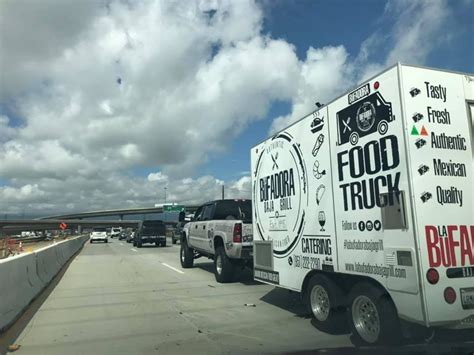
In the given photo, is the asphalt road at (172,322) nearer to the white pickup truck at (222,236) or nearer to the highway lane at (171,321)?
the highway lane at (171,321)

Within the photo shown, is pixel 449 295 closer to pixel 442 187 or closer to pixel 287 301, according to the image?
pixel 442 187

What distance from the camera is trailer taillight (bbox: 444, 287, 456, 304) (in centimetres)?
490

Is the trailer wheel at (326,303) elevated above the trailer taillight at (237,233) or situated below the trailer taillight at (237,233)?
below

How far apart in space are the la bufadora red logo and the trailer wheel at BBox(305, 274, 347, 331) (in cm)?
177

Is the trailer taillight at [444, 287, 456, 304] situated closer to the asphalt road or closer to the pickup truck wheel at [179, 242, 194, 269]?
the asphalt road

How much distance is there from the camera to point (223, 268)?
1227 cm

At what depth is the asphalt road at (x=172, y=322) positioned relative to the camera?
20.2 feet

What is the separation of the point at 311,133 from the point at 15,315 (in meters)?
6.23

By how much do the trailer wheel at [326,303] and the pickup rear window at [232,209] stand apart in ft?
22.3

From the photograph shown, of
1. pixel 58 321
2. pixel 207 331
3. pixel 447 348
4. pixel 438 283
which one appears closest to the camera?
pixel 447 348

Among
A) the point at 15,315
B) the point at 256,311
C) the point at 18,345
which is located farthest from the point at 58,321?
the point at 256,311

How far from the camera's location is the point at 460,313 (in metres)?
4.93

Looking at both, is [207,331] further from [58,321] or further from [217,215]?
[217,215]

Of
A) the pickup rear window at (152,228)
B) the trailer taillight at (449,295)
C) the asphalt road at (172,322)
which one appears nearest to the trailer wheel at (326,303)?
the asphalt road at (172,322)
